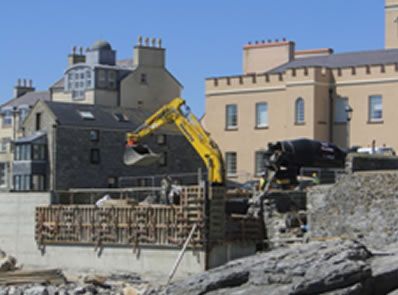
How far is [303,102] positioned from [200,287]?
3902 centimetres

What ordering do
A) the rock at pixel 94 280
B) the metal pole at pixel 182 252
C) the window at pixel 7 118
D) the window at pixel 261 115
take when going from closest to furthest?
the rock at pixel 94 280, the metal pole at pixel 182 252, the window at pixel 261 115, the window at pixel 7 118

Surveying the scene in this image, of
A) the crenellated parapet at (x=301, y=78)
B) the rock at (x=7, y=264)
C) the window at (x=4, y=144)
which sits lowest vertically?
the rock at (x=7, y=264)

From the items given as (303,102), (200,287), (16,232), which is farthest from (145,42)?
(200,287)

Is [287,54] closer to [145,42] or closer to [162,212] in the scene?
[145,42]

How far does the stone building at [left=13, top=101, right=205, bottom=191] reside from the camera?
58.1m

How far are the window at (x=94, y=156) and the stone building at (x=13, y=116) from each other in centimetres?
1138

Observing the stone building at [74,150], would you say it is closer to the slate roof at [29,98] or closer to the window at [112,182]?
the window at [112,182]

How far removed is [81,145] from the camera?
58.7 m

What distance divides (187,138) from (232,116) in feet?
56.1

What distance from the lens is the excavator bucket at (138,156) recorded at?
41625 mm

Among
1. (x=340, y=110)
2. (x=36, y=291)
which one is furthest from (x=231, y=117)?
(x=36, y=291)

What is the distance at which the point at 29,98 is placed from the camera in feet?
264

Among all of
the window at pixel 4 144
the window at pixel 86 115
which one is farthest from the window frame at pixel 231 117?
the window at pixel 4 144

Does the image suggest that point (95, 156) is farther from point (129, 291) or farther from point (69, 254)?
point (129, 291)
